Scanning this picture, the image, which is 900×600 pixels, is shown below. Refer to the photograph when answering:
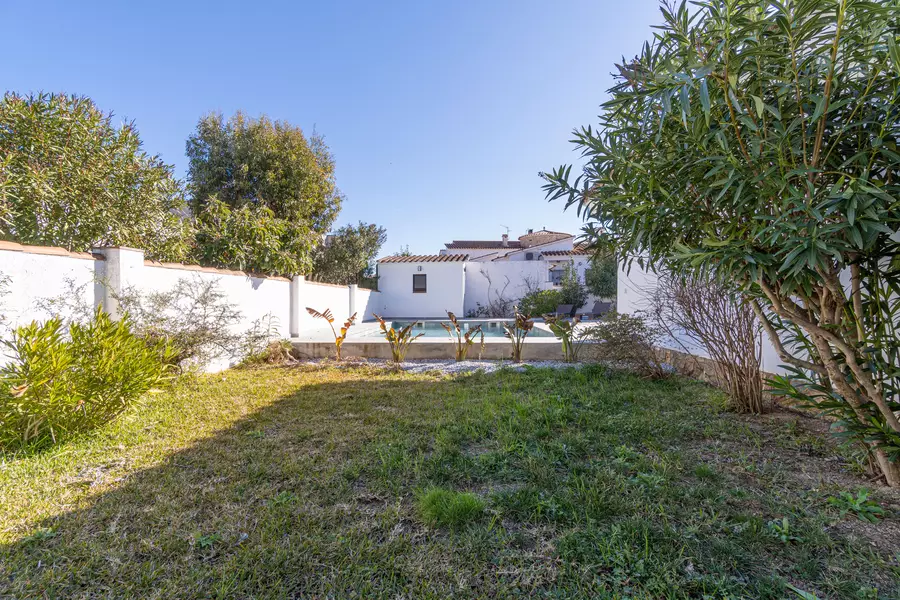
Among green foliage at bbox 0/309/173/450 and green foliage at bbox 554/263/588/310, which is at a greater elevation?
green foliage at bbox 554/263/588/310

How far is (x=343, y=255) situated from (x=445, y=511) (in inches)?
696

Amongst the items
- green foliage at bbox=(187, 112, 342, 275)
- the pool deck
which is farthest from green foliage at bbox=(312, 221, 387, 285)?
the pool deck

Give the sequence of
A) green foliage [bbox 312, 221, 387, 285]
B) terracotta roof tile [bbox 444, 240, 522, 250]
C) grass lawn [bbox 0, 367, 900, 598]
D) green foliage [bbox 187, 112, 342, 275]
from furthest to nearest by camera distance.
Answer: terracotta roof tile [bbox 444, 240, 522, 250] < green foliage [bbox 312, 221, 387, 285] < green foliage [bbox 187, 112, 342, 275] < grass lawn [bbox 0, 367, 900, 598]

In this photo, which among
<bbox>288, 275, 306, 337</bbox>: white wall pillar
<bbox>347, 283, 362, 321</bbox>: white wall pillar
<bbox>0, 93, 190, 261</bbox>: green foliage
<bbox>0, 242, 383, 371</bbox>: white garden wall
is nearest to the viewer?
<bbox>0, 242, 383, 371</bbox>: white garden wall

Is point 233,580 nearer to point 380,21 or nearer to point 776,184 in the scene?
point 776,184

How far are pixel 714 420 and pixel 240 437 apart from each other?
525cm

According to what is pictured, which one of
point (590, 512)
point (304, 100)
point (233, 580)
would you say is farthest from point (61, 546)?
point (304, 100)

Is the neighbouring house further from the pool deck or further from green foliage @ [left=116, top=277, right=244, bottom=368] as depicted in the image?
green foliage @ [left=116, top=277, right=244, bottom=368]

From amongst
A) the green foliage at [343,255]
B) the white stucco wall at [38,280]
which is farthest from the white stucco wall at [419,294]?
the white stucco wall at [38,280]

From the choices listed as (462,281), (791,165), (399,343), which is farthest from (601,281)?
(791,165)

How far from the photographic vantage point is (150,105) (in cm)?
993

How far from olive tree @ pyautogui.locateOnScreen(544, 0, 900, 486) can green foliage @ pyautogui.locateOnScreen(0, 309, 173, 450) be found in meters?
5.16

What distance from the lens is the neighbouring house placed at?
22.0m

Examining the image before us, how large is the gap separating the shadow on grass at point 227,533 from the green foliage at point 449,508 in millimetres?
179
